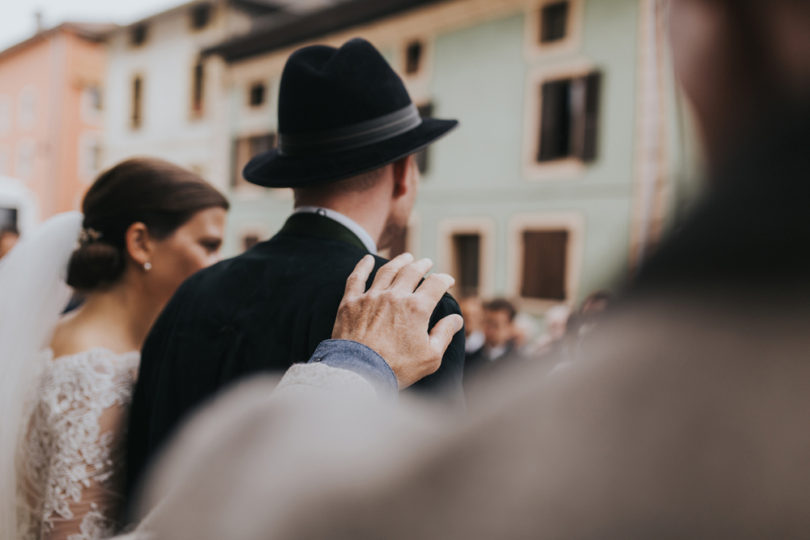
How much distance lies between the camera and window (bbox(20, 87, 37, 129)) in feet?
86.4

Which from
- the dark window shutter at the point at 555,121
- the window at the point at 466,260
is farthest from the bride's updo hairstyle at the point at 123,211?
the window at the point at 466,260

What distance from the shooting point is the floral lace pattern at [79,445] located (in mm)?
1810

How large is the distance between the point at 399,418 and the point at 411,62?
1321cm

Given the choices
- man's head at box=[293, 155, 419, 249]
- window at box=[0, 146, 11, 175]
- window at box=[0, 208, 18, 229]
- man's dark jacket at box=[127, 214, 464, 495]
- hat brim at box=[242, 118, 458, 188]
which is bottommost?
man's dark jacket at box=[127, 214, 464, 495]

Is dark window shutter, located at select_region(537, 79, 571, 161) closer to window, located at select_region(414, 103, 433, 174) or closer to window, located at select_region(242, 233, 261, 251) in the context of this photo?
window, located at select_region(414, 103, 433, 174)

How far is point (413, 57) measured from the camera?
1300 centimetres

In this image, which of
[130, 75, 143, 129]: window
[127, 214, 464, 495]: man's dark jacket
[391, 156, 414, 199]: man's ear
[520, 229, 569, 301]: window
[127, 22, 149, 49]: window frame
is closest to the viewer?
[127, 214, 464, 495]: man's dark jacket

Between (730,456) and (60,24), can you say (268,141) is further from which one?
(730,456)

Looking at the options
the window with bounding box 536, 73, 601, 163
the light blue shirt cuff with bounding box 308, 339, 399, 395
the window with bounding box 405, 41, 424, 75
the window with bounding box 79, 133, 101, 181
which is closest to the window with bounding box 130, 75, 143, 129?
the window with bounding box 79, 133, 101, 181

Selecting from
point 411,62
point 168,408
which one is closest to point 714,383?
point 168,408

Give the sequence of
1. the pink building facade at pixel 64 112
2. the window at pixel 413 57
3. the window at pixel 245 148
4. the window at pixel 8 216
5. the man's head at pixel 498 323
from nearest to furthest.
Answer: the man's head at pixel 498 323
the window at pixel 8 216
the window at pixel 413 57
the window at pixel 245 148
the pink building facade at pixel 64 112

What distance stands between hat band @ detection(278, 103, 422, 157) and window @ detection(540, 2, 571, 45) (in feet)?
33.6

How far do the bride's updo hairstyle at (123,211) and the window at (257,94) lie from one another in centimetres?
1514

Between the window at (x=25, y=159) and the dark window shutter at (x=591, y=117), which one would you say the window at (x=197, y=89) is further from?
the dark window shutter at (x=591, y=117)
